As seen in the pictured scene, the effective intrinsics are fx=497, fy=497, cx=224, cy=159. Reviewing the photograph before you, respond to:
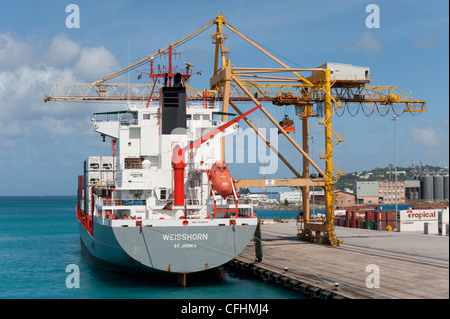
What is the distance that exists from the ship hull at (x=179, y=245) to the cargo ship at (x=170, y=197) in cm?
5

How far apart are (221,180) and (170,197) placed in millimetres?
3531

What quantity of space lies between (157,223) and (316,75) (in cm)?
2084

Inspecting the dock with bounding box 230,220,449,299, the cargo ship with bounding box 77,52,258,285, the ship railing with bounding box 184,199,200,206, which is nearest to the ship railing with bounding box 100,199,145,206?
the cargo ship with bounding box 77,52,258,285

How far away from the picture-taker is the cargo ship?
23.1m

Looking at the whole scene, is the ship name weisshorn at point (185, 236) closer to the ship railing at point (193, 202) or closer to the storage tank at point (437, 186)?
the ship railing at point (193, 202)

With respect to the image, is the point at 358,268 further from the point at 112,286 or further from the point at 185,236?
the point at 112,286

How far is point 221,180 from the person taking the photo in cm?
2502

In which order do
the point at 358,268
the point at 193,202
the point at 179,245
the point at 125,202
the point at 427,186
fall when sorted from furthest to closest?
the point at 427,186 → the point at 193,202 → the point at 125,202 → the point at 358,268 → the point at 179,245

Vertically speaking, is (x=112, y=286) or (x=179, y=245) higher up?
(x=179, y=245)

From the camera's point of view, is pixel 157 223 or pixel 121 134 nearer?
pixel 157 223

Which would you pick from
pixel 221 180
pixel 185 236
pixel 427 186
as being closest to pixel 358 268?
pixel 221 180
